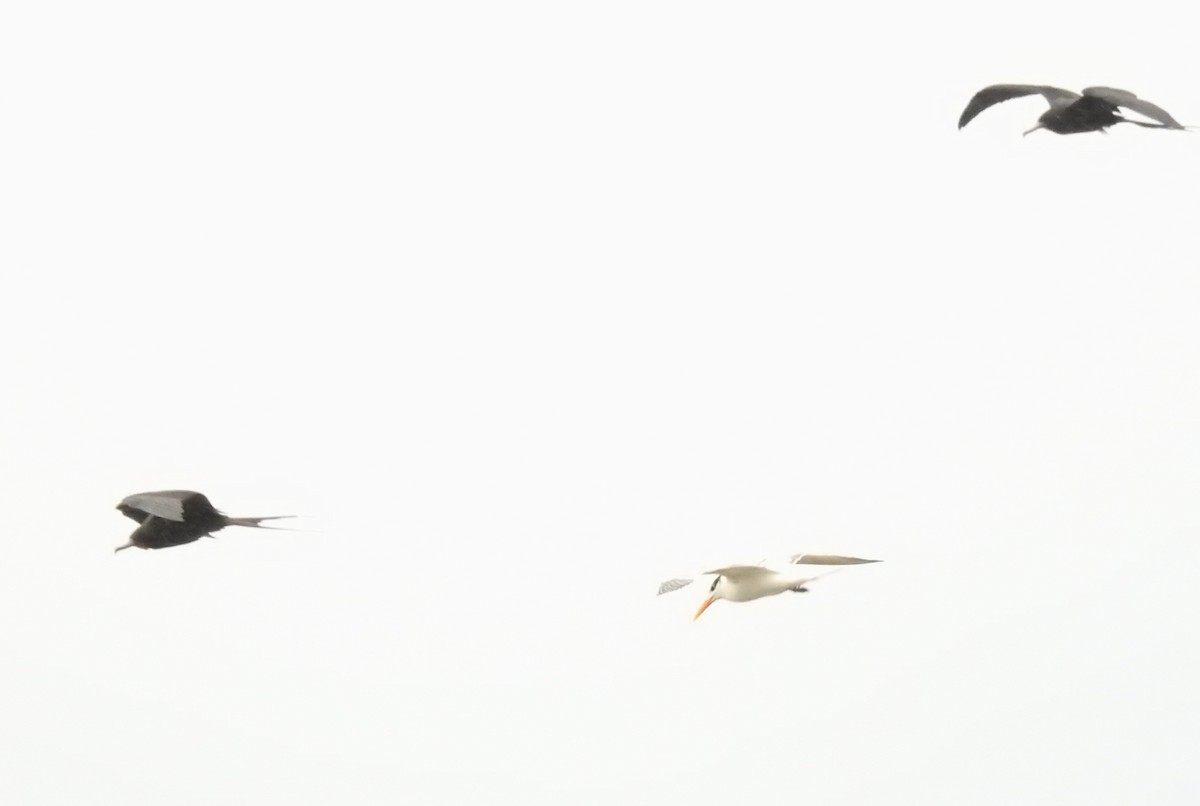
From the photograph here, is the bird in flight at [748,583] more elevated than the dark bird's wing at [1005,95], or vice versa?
the dark bird's wing at [1005,95]

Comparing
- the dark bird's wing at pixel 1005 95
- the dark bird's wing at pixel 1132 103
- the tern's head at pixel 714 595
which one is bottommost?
the tern's head at pixel 714 595

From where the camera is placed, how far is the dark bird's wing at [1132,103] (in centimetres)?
1577

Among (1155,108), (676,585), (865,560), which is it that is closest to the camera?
(1155,108)

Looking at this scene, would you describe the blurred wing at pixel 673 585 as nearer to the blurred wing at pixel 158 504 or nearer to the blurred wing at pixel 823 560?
the blurred wing at pixel 823 560

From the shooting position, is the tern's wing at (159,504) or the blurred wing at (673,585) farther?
the blurred wing at (673,585)

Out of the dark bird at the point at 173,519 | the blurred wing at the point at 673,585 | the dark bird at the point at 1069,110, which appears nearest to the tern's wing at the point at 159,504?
the dark bird at the point at 173,519

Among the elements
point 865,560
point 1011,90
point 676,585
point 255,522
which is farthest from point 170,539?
point 1011,90

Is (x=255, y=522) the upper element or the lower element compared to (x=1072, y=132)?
lower

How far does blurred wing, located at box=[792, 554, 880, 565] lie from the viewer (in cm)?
1737

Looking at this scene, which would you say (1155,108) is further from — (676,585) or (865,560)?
(676,585)

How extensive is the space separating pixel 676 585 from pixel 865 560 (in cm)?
191

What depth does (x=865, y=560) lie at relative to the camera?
1708cm

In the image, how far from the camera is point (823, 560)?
1784cm

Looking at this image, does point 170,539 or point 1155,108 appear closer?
point 1155,108
